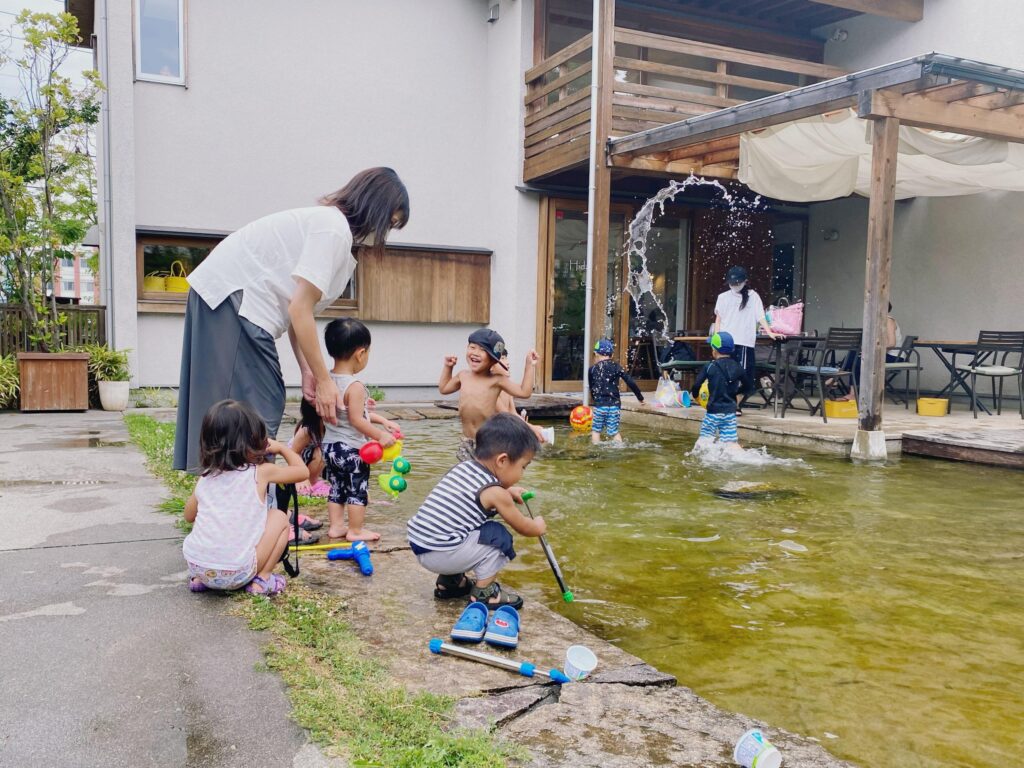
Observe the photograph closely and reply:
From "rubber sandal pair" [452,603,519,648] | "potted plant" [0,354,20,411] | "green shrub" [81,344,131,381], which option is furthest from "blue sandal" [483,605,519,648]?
"potted plant" [0,354,20,411]

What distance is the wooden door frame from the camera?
10.6m

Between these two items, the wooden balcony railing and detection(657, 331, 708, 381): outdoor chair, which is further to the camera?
detection(657, 331, 708, 381): outdoor chair

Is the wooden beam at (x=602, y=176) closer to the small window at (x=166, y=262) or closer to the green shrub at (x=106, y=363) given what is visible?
the small window at (x=166, y=262)

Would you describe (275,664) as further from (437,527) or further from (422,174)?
(422,174)

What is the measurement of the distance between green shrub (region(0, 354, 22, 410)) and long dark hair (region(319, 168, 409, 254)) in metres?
6.94

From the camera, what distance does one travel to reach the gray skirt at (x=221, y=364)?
9.14ft

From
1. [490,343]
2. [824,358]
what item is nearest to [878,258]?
[824,358]

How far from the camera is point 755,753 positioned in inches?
67.4

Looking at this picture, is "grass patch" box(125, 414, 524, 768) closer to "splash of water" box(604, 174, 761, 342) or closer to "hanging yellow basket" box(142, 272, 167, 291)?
"hanging yellow basket" box(142, 272, 167, 291)

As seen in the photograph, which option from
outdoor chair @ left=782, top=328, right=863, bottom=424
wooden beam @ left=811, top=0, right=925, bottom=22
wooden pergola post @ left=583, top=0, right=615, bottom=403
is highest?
wooden beam @ left=811, top=0, right=925, bottom=22

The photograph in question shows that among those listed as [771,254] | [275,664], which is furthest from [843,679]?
[771,254]

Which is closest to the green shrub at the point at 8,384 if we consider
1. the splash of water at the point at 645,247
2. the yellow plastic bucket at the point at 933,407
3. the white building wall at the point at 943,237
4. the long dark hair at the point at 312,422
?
the long dark hair at the point at 312,422

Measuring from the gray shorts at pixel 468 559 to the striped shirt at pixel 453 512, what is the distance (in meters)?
0.02

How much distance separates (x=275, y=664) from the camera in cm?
209
